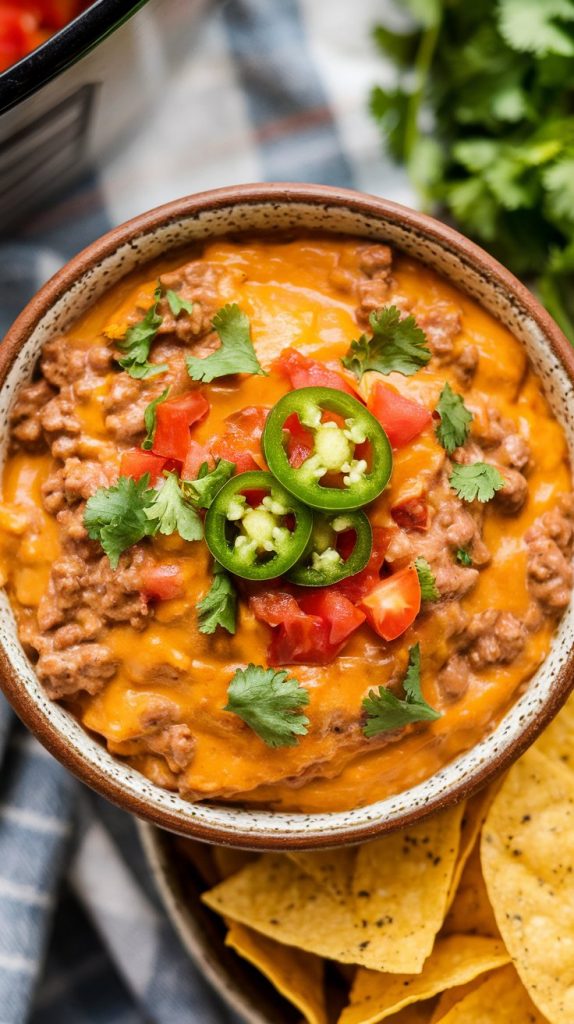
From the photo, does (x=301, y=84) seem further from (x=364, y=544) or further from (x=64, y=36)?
(x=364, y=544)

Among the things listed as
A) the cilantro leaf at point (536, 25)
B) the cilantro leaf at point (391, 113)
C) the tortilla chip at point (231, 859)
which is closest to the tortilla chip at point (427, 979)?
the tortilla chip at point (231, 859)

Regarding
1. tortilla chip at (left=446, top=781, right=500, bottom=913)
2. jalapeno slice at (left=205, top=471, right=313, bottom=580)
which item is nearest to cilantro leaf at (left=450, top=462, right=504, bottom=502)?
jalapeno slice at (left=205, top=471, right=313, bottom=580)

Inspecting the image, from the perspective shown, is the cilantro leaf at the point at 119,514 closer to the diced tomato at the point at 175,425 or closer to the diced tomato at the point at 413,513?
the diced tomato at the point at 175,425

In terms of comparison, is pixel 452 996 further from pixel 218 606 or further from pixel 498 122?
pixel 498 122

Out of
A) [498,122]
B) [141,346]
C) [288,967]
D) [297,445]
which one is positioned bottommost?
[288,967]

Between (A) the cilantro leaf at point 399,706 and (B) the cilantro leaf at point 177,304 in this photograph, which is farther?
(B) the cilantro leaf at point 177,304

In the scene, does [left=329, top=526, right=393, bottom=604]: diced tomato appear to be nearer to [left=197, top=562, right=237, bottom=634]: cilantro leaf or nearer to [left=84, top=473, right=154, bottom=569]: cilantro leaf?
[left=197, top=562, right=237, bottom=634]: cilantro leaf

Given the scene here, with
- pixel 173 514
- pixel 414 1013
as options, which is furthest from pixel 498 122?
pixel 414 1013
